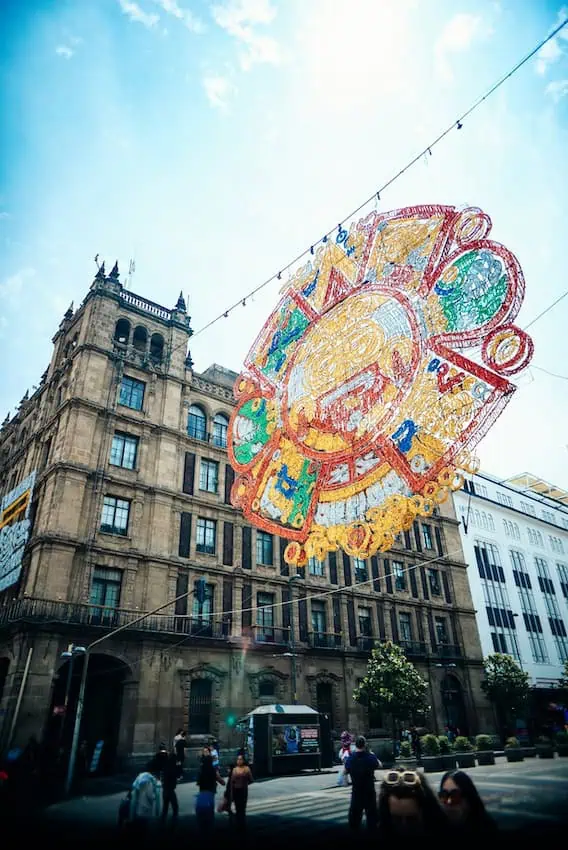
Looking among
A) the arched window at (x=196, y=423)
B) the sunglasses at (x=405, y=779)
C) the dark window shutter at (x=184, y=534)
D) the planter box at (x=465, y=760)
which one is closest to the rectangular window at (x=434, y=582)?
the planter box at (x=465, y=760)

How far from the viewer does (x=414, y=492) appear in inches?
550

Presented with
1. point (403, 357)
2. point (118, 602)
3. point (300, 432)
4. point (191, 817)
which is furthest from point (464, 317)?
point (118, 602)

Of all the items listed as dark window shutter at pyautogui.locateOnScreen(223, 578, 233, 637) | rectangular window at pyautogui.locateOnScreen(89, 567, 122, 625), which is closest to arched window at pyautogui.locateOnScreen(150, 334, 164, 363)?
rectangular window at pyautogui.locateOnScreen(89, 567, 122, 625)

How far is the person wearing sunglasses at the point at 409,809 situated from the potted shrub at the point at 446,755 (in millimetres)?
21023

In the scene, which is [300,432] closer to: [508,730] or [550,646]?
[508,730]

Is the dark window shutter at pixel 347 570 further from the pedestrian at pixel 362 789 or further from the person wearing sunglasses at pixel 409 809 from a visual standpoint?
the person wearing sunglasses at pixel 409 809

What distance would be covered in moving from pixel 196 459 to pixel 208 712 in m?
14.3

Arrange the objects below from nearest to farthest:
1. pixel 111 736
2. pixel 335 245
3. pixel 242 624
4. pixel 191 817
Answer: pixel 191 817 → pixel 335 245 → pixel 111 736 → pixel 242 624

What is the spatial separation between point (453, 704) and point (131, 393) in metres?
31.3

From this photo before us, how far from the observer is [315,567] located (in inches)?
1363

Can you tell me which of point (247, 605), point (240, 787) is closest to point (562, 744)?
point (247, 605)

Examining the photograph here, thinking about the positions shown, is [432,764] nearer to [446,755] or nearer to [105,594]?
[446,755]

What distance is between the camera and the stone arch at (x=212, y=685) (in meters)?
26.8

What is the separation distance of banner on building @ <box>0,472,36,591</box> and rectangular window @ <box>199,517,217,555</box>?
9.26 meters
